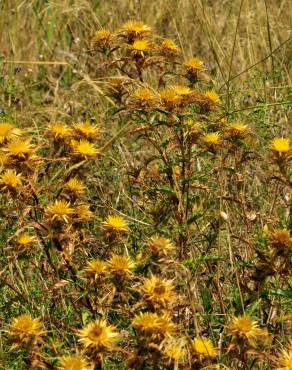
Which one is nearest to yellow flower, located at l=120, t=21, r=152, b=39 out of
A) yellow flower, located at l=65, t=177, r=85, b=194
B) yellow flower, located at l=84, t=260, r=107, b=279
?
yellow flower, located at l=65, t=177, r=85, b=194

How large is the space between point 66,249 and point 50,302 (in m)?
0.43

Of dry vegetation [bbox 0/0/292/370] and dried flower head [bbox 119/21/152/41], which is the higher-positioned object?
dried flower head [bbox 119/21/152/41]

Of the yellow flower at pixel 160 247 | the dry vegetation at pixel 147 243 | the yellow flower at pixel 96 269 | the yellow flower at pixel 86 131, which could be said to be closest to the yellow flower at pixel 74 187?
the dry vegetation at pixel 147 243

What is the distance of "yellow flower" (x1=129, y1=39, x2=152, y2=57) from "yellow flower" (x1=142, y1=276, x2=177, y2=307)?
2.55 ft

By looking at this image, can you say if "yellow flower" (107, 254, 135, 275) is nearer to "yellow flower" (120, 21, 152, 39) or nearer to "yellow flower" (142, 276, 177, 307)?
"yellow flower" (142, 276, 177, 307)

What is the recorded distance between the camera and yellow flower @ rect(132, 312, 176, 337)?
1.25 metres

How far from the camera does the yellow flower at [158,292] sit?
4.26 ft

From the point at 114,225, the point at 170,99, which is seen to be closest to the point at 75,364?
the point at 114,225

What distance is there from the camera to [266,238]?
165cm

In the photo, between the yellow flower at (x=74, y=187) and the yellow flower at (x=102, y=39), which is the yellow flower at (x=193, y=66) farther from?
the yellow flower at (x=74, y=187)

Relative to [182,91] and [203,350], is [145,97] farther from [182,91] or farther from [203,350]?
[203,350]

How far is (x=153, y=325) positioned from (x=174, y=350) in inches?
3.1

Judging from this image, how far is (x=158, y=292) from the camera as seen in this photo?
131 centimetres

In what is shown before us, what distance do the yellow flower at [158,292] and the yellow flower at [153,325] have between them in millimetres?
37
